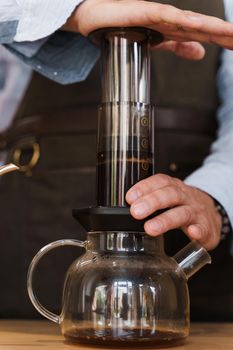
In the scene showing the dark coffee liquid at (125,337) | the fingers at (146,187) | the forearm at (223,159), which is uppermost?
the forearm at (223,159)

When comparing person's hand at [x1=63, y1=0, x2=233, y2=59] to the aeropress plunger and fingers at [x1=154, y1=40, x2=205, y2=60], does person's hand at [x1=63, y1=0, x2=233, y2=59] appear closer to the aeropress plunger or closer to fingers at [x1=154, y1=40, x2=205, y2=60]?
the aeropress plunger

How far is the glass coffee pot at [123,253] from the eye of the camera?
81 centimetres

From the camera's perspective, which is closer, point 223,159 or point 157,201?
point 157,201

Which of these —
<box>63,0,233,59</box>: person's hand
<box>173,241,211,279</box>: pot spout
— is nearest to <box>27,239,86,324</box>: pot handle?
<box>173,241,211,279</box>: pot spout

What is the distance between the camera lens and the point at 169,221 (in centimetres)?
88

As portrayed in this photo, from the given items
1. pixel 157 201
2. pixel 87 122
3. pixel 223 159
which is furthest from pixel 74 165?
pixel 157 201

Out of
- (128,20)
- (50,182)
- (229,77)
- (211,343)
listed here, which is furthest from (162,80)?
(211,343)

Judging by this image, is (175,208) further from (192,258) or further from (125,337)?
(125,337)

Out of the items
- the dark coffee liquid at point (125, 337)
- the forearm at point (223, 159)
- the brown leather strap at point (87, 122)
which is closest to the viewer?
the dark coffee liquid at point (125, 337)

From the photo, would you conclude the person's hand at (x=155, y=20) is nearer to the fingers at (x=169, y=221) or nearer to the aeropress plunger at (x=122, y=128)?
the aeropress plunger at (x=122, y=128)

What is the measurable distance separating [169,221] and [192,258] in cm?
6

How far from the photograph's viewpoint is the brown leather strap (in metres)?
1.22

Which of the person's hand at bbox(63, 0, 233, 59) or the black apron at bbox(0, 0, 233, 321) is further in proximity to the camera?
the black apron at bbox(0, 0, 233, 321)

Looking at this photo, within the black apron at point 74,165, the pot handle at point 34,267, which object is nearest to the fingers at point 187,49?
the black apron at point 74,165
